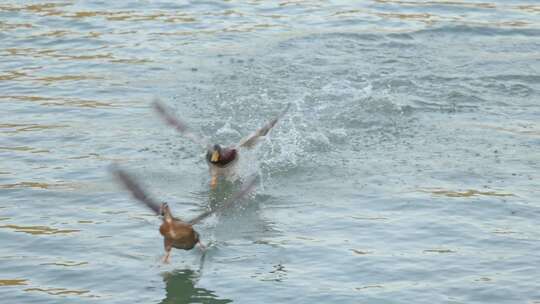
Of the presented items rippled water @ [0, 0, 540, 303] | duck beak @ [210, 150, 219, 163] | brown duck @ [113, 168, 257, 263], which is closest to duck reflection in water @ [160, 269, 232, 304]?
rippled water @ [0, 0, 540, 303]

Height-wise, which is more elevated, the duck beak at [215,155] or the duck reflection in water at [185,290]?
the duck beak at [215,155]

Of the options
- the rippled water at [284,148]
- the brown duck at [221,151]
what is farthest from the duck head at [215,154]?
the rippled water at [284,148]

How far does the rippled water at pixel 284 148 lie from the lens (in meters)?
9.27

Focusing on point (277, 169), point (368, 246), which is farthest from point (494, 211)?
point (277, 169)

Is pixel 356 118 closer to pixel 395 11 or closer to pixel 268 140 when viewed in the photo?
pixel 268 140

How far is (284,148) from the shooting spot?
40.7ft

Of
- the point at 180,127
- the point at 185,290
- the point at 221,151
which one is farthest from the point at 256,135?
the point at 185,290

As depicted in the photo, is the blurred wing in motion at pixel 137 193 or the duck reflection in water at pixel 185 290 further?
the blurred wing in motion at pixel 137 193

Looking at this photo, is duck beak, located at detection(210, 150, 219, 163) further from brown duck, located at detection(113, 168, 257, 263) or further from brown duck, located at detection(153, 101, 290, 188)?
brown duck, located at detection(113, 168, 257, 263)

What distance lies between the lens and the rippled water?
9266 mm

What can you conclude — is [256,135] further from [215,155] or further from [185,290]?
[185,290]

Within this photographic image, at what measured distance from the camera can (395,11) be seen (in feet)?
58.6

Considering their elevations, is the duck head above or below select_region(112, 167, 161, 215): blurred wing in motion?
below

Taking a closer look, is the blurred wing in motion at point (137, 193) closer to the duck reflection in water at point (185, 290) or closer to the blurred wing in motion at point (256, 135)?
the duck reflection in water at point (185, 290)
